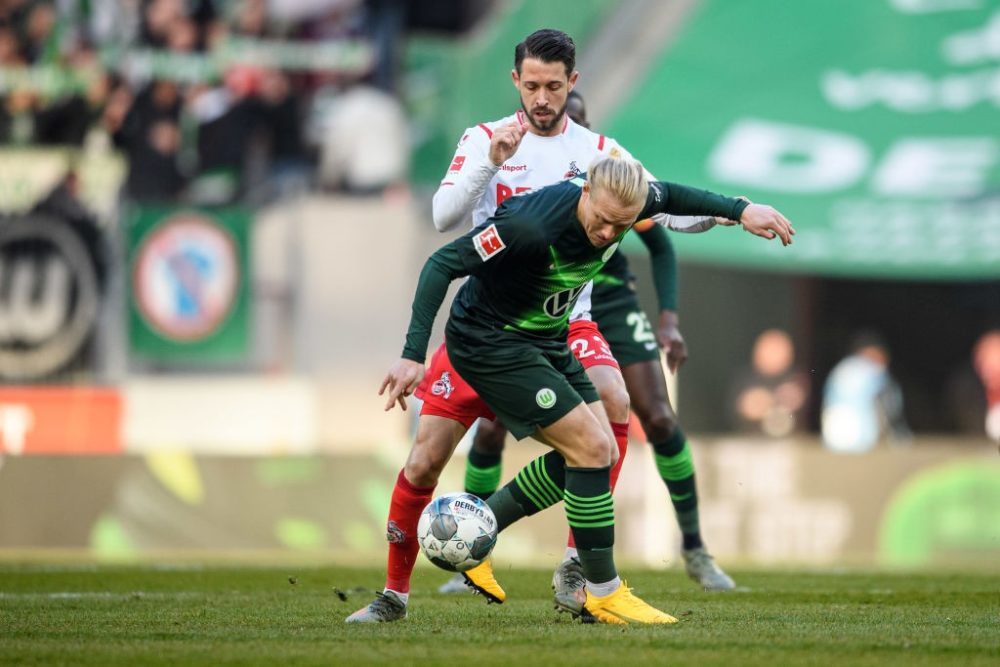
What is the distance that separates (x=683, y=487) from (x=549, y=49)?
293cm

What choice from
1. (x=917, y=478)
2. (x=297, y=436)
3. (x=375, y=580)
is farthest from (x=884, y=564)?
(x=297, y=436)

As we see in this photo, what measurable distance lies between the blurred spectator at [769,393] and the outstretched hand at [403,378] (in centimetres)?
1090

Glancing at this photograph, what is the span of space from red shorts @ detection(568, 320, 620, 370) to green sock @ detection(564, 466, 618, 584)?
1109 mm

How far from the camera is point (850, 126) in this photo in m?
18.0

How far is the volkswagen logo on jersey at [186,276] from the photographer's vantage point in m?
18.8

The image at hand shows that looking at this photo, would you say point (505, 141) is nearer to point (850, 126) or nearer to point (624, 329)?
point (624, 329)

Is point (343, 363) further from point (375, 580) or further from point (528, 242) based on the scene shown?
point (528, 242)

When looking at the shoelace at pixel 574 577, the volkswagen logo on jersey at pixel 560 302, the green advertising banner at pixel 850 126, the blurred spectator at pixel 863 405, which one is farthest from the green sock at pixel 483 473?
the green advertising banner at pixel 850 126

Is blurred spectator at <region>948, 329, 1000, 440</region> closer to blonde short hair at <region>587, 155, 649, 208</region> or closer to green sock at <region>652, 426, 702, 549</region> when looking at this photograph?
green sock at <region>652, 426, 702, 549</region>

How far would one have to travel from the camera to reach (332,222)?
62.7ft

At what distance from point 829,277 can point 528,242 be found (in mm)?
15436

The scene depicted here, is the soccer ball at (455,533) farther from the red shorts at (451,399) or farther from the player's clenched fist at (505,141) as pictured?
the player's clenched fist at (505,141)

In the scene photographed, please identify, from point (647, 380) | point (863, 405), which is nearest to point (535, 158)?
point (647, 380)

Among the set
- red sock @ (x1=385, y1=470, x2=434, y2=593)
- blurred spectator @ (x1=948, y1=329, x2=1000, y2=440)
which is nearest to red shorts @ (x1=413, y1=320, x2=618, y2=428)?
red sock @ (x1=385, y1=470, x2=434, y2=593)
